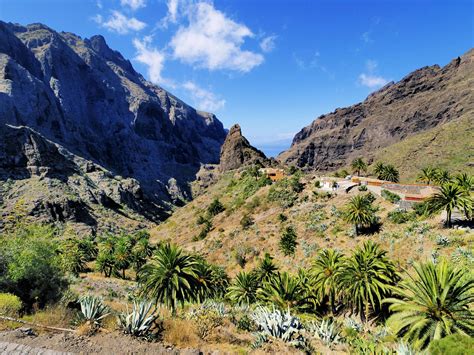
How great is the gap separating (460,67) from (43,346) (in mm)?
229557

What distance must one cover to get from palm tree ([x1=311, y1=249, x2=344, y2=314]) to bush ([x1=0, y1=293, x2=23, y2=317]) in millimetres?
24376

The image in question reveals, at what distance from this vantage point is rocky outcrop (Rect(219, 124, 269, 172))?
5082 inches

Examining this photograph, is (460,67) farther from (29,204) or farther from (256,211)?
(29,204)

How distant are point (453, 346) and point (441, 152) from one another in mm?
123864

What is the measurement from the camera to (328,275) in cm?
2973

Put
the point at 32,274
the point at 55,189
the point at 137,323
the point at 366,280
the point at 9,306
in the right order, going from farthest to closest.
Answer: the point at 55,189, the point at 366,280, the point at 32,274, the point at 9,306, the point at 137,323

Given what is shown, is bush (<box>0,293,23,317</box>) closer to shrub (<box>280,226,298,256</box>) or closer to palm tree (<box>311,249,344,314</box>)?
palm tree (<box>311,249,344,314</box>)

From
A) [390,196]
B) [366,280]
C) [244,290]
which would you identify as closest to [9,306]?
[244,290]

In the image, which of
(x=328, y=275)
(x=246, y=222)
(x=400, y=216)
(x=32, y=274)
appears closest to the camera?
(x=32, y=274)

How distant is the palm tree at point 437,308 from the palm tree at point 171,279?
14.2m

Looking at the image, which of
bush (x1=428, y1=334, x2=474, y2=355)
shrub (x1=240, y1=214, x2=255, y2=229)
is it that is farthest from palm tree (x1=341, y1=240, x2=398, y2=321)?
shrub (x1=240, y1=214, x2=255, y2=229)

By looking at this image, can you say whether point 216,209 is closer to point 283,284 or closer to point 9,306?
point 283,284

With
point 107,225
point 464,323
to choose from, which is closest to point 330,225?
point 464,323

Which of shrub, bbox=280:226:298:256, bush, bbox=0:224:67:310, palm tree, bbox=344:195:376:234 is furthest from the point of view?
shrub, bbox=280:226:298:256
